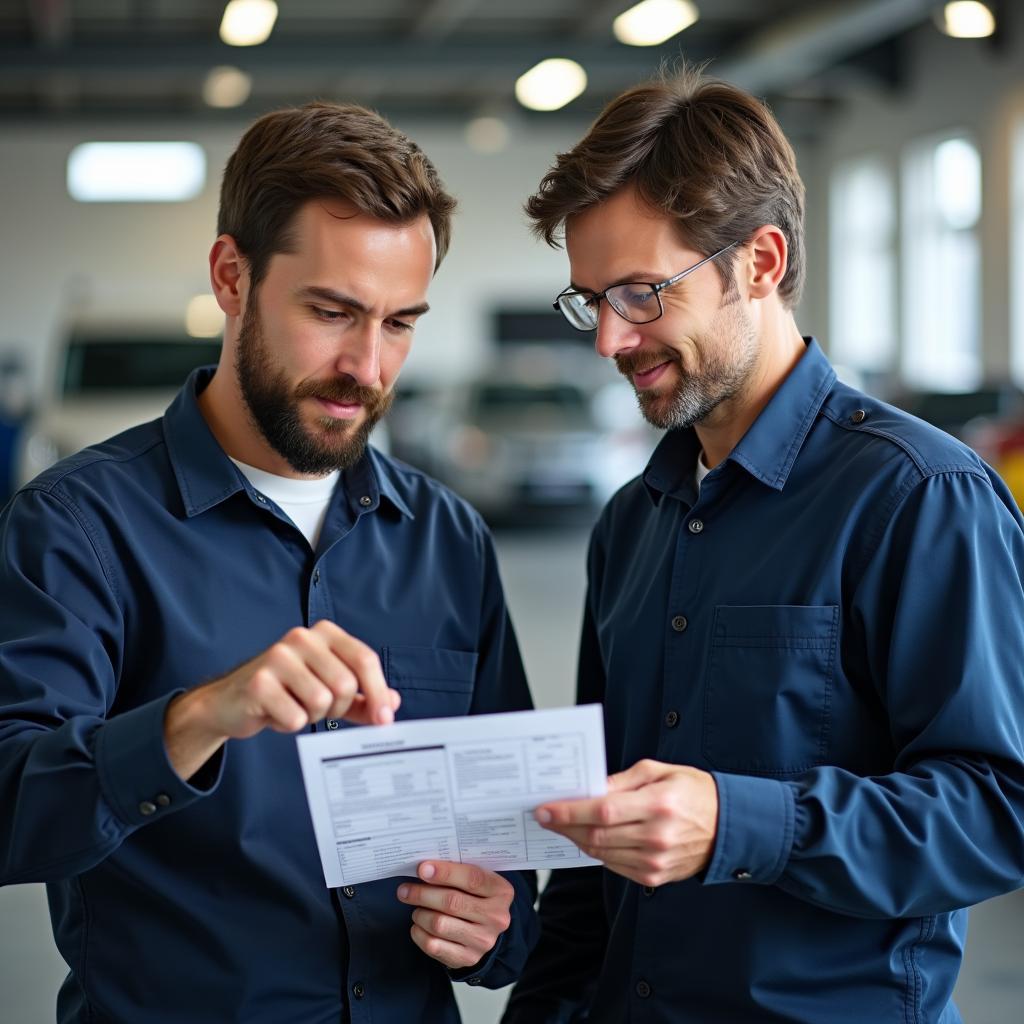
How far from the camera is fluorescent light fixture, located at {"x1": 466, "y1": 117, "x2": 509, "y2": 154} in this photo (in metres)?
18.5

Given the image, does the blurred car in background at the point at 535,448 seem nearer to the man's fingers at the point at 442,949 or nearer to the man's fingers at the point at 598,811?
the man's fingers at the point at 442,949

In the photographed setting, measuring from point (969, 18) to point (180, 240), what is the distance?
526 inches

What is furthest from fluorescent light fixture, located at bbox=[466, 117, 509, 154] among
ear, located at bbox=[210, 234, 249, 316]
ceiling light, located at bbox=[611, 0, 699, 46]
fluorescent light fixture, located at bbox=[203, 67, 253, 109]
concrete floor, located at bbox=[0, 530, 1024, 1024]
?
ear, located at bbox=[210, 234, 249, 316]

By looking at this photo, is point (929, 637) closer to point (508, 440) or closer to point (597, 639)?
point (597, 639)

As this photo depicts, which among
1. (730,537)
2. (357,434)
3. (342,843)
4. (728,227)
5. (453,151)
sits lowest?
(342,843)

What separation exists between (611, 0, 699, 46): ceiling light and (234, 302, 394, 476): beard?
31.4 ft

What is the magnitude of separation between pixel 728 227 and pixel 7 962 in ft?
10.9

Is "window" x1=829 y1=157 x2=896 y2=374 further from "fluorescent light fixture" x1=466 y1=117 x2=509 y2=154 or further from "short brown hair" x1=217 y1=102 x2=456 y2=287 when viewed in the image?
"short brown hair" x1=217 y1=102 x2=456 y2=287

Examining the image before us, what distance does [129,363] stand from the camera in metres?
9.35

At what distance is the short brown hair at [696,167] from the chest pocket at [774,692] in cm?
48

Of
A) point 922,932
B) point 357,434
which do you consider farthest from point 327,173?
point 922,932

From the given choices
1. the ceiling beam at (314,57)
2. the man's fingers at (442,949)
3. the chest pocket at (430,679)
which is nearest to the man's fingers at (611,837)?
the man's fingers at (442,949)

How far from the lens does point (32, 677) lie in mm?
1657

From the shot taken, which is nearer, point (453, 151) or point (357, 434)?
point (357, 434)
